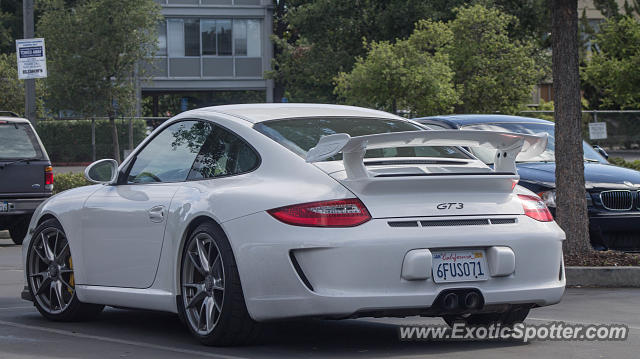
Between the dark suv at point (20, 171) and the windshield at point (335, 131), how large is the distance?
9.57m

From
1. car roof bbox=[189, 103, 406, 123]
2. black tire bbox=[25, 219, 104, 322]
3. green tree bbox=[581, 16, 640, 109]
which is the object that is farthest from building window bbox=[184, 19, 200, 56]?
car roof bbox=[189, 103, 406, 123]

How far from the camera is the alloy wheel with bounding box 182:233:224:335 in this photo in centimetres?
631

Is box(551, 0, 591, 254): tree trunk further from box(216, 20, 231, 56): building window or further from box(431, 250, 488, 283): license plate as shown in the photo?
box(216, 20, 231, 56): building window

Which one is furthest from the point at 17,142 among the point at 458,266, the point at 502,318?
the point at 458,266

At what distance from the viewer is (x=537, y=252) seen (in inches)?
247

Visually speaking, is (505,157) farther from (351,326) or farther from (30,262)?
(30,262)

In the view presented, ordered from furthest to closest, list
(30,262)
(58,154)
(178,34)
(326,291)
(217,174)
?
(178,34), (58,154), (30,262), (217,174), (326,291)

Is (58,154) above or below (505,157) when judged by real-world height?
below

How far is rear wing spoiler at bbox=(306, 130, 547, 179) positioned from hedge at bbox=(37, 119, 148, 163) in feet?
121

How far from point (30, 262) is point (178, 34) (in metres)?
46.6

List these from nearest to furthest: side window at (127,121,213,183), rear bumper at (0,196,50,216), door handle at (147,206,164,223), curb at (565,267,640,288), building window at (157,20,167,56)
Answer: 1. door handle at (147,206,164,223)
2. side window at (127,121,213,183)
3. curb at (565,267,640,288)
4. rear bumper at (0,196,50,216)
5. building window at (157,20,167,56)

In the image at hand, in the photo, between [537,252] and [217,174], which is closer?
[537,252]

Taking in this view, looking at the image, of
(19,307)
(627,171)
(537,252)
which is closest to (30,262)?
(19,307)

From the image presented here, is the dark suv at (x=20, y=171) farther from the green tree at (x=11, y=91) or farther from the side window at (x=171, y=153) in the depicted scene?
the green tree at (x=11, y=91)
